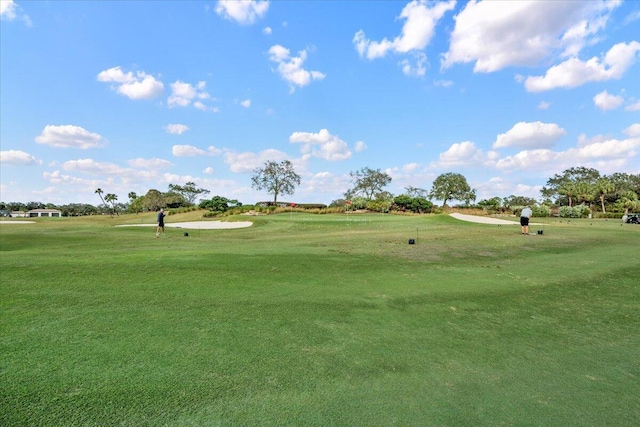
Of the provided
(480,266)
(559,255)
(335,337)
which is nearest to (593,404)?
(335,337)

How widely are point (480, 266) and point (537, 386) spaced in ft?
27.6

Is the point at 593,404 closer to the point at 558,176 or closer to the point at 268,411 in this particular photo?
the point at 268,411

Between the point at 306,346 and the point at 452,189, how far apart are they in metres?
86.4

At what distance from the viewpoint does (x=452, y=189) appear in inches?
3329

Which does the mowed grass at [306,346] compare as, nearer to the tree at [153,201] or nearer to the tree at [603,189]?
the tree at [603,189]

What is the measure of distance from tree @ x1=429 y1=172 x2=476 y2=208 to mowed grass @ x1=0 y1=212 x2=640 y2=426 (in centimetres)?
7788

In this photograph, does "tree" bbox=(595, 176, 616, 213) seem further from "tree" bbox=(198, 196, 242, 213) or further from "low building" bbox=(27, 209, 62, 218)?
"low building" bbox=(27, 209, 62, 218)

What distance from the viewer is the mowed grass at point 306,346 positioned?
3758 millimetres

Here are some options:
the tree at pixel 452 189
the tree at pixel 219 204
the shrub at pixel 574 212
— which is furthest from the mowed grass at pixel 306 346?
the tree at pixel 452 189

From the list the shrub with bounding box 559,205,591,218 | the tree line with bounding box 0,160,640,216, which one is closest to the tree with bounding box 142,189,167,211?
the tree line with bounding box 0,160,640,216

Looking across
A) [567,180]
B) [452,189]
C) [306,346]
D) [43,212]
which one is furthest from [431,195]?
[43,212]

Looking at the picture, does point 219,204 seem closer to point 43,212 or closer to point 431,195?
point 431,195

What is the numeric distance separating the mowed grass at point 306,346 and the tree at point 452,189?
77.9m

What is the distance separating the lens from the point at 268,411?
366 centimetres
